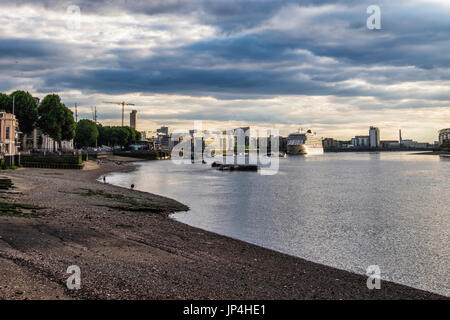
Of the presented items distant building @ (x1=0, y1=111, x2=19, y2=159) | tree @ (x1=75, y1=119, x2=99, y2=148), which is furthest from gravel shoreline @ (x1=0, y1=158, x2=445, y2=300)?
tree @ (x1=75, y1=119, x2=99, y2=148)

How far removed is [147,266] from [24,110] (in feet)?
340

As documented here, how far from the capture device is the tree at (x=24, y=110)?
104 m

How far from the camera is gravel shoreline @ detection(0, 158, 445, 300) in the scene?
44.0 ft

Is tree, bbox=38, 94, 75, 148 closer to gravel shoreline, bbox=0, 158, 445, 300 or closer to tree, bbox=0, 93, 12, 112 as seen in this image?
tree, bbox=0, 93, 12, 112

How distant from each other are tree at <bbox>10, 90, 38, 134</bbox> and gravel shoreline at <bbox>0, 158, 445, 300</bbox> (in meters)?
88.7

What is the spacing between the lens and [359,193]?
2628 inches

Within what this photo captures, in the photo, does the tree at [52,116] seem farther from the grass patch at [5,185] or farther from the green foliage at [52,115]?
the grass patch at [5,185]

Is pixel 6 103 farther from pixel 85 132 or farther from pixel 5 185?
pixel 5 185

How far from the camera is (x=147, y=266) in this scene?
55.0 ft

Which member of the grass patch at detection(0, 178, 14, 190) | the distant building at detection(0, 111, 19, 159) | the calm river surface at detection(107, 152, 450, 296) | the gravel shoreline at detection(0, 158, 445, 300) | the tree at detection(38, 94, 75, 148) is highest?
the tree at detection(38, 94, 75, 148)

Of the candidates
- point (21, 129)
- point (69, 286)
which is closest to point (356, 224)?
point (69, 286)

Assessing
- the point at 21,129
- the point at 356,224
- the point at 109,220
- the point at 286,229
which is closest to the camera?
the point at 109,220
